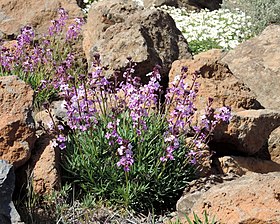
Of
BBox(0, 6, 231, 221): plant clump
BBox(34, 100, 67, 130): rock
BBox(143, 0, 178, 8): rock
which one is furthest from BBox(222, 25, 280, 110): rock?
BBox(143, 0, 178, 8): rock

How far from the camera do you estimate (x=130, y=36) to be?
7.58 m

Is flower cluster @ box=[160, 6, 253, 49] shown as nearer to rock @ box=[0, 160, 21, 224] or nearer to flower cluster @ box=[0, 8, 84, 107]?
flower cluster @ box=[0, 8, 84, 107]

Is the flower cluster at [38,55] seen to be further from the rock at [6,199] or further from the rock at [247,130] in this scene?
the rock at [6,199]

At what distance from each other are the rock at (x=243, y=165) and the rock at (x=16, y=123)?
2.03 metres

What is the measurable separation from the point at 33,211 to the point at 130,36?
9.22ft

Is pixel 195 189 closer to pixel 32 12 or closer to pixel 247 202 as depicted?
pixel 247 202

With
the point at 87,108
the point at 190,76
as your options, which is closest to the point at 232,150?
the point at 190,76

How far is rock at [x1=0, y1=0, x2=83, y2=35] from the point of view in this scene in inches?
374

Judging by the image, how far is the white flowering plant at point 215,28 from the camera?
1228 cm

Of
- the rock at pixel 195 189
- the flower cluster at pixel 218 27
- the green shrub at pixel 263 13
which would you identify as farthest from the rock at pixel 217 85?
the green shrub at pixel 263 13

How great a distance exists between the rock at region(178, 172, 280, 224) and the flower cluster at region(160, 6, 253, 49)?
24.6 feet

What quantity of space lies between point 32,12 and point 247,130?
4.48 meters

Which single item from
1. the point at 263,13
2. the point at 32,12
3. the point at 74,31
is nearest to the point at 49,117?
the point at 74,31

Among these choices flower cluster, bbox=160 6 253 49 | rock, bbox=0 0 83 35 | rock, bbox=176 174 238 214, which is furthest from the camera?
flower cluster, bbox=160 6 253 49
